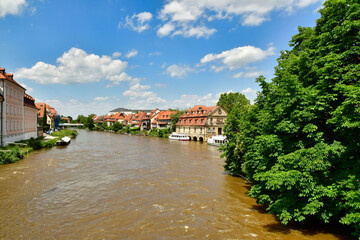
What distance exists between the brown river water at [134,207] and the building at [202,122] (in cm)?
3660

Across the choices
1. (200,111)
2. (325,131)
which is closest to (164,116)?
(200,111)

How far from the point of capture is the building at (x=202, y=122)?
59244 millimetres

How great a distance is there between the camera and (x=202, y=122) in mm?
61656

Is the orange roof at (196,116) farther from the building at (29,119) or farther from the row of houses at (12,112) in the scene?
the row of houses at (12,112)

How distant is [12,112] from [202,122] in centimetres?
4261

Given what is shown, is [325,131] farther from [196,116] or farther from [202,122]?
[196,116]

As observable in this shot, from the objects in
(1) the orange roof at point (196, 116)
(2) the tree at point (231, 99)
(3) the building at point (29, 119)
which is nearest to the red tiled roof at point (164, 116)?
(1) the orange roof at point (196, 116)

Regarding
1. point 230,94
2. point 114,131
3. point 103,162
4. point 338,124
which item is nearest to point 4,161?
point 103,162

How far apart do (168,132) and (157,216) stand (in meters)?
62.6

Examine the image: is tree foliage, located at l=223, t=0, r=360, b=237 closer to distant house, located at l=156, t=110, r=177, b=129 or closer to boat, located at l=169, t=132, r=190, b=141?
boat, located at l=169, t=132, r=190, b=141

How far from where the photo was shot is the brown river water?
10.7 meters

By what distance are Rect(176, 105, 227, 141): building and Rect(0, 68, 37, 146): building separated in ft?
130

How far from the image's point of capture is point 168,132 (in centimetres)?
7512

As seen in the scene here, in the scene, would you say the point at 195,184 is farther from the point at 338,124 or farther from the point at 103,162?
the point at 103,162
